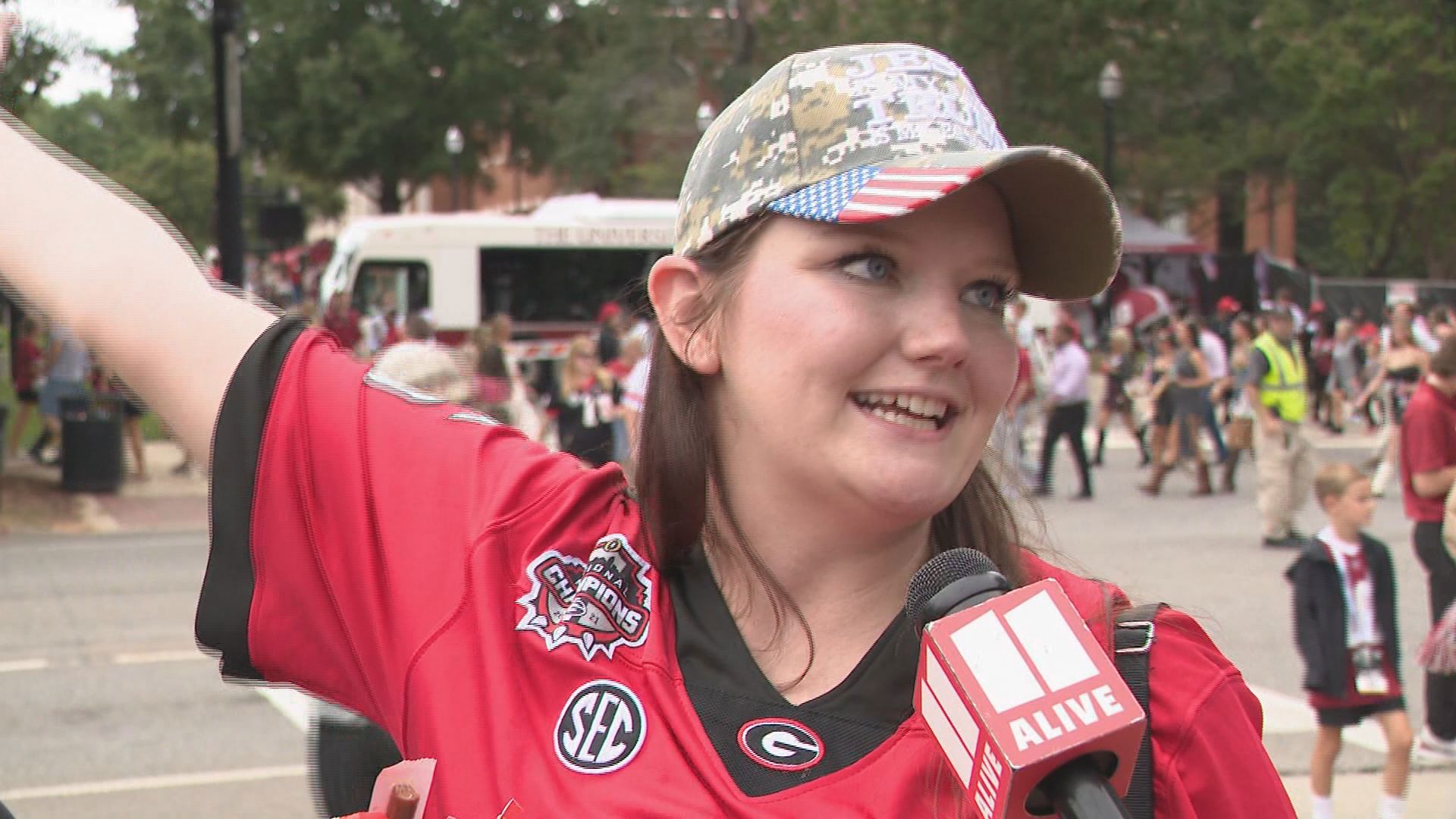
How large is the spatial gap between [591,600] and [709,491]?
23 cm

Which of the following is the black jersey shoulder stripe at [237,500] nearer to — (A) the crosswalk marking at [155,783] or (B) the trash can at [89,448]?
(A) the crosswalk marking at [155,783]

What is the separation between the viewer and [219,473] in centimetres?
175

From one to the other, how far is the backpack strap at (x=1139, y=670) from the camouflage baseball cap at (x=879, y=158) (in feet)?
1.39

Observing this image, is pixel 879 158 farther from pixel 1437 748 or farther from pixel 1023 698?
pixel 1437 748

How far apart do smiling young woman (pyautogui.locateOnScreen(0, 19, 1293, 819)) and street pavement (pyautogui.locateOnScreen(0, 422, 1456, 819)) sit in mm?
429

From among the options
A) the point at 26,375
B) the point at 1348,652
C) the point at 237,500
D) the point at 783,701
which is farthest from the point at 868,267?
the point at 26,375

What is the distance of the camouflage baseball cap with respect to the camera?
1.62 metres

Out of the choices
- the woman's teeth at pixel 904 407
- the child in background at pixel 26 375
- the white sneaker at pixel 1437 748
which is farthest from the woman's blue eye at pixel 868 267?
the child in background at pixel 26 375

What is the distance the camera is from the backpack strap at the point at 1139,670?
1.48 metres

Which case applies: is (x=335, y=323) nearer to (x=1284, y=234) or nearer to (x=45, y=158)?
(x=45, y=158)

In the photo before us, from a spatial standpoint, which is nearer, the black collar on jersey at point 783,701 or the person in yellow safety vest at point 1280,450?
the black collar on jersey at point 783,701

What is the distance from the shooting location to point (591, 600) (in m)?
1.75

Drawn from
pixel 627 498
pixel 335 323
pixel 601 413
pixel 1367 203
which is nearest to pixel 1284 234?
pixel 1367 203

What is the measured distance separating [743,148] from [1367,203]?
38.3m
